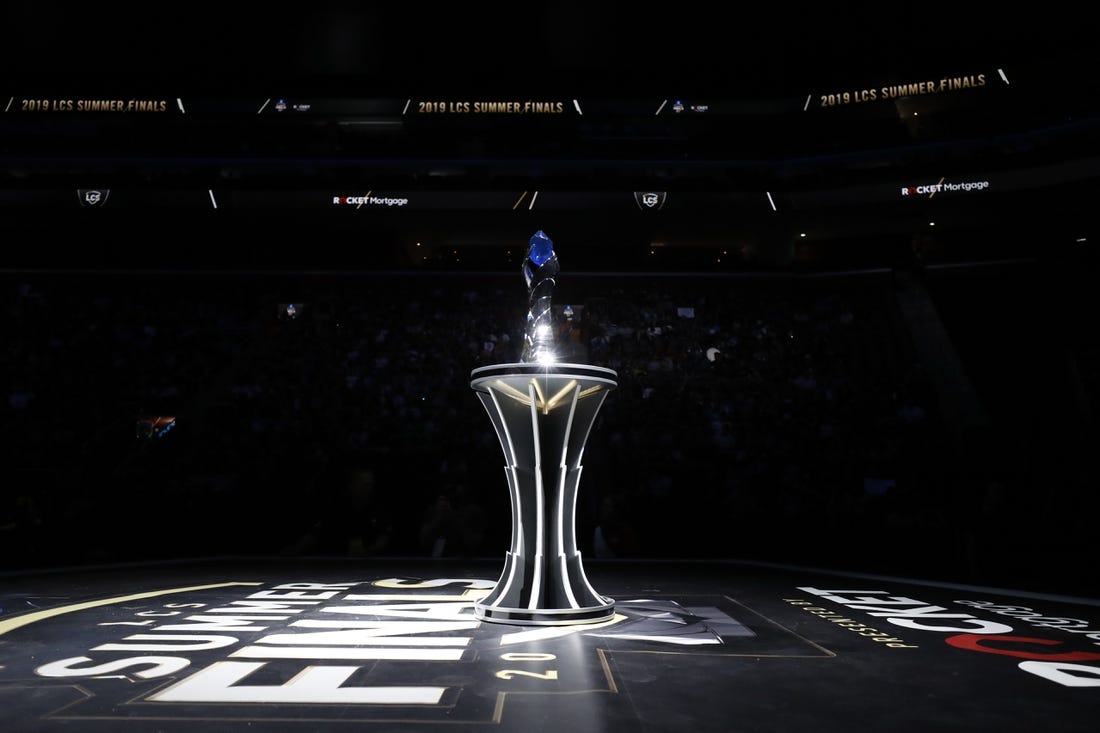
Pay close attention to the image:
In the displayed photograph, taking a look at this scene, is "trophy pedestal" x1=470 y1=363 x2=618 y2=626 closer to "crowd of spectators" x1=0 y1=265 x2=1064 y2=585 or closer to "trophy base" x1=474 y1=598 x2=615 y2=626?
"trophy base" x1=474 y1=598 x2=615 y2=626

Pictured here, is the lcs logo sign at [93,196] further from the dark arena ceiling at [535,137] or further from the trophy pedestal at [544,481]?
the trophy pedestal at [544,481]

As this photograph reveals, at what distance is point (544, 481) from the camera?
11.8ft

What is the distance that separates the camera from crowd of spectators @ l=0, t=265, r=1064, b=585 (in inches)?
273

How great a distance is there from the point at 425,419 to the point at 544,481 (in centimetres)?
649

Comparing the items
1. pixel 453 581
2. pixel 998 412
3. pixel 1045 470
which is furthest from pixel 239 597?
pixel 998 412

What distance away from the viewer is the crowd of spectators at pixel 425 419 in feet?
22.8

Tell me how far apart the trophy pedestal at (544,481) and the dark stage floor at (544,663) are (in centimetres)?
17

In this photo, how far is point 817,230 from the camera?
1678cm

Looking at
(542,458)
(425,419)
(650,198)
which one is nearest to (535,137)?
(650,198)

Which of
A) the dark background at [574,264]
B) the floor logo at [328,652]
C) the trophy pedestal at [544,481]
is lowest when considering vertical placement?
the floor logo at [328,652]

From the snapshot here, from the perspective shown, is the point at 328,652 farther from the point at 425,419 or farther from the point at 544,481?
the point at 425,419

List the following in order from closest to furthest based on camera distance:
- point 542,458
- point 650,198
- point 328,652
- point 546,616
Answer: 1. point 328,652
2. point 546,616
3. point 542,458
4. point 650,198

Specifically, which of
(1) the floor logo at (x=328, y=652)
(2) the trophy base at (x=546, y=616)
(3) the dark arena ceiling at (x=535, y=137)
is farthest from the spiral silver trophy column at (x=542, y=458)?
(3) the dark arena ceiling at (x=535, y=137)

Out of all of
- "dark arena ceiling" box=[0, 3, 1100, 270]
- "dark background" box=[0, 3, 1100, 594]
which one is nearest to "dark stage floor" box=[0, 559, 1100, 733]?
"dark background" box=[0, 3, 1100, 594]
